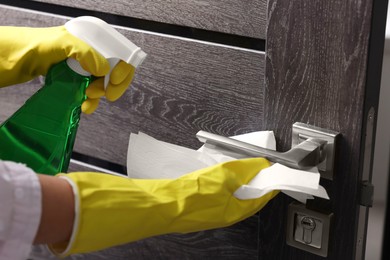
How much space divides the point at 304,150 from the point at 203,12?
28cm

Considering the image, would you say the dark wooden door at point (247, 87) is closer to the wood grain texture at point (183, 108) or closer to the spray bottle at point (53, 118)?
the wood grain texture at point (183, 108)

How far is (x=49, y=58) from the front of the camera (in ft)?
3.01

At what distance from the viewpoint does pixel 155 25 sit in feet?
3.42

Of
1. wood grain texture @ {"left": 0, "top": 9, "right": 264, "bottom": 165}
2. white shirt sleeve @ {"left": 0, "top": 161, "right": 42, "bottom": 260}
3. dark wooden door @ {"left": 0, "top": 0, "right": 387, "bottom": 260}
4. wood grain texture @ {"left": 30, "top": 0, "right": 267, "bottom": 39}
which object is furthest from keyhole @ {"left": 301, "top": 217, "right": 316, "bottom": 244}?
white shirt sleeve @ {"left": 0, "top": 161, "right": 42, "bottom": 260}

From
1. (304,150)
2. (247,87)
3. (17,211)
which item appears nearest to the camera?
(17,211)

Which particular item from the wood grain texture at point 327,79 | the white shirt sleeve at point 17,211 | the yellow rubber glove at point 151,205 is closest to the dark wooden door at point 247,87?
the wood grain texture at point 327,79

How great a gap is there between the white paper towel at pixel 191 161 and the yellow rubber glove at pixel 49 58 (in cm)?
9

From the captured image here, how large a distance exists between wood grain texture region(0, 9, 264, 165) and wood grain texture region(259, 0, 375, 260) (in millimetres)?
49

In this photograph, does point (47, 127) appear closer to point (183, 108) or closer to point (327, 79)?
point (183, 108)

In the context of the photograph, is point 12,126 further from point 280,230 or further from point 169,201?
point 280,230

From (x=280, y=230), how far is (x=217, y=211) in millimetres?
207

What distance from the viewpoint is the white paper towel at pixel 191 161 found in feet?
2.64

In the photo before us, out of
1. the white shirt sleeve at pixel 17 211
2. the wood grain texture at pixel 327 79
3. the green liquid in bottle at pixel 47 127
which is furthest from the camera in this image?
the green liquid in bottle at pixel 47 127

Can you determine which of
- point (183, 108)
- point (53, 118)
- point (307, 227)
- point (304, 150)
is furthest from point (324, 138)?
point (53, 118)
